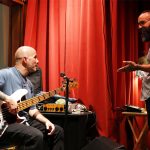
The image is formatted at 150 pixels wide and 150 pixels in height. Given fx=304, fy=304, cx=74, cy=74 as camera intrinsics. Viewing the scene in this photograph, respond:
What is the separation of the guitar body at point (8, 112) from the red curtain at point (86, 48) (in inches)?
45.7

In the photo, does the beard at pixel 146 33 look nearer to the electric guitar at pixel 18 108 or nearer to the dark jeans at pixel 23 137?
the electric guitar at pixel 18 108

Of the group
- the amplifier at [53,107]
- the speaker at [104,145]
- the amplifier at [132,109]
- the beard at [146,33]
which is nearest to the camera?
the speaker at [104,145]

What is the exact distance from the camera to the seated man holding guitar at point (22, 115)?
227 cm

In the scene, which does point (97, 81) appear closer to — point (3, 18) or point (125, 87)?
point (125, 87)

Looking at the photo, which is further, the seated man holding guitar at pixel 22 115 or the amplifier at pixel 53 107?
the amplifier at pixel 53 107

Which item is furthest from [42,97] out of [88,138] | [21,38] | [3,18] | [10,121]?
[3,18]

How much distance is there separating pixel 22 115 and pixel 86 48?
127cm

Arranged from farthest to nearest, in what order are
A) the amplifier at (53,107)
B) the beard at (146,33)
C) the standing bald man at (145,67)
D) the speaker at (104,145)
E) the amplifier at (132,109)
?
1. the amplifier at (132,109)
2. the amplifier at (53,107)
3. the beard at (146,33)
4. the standing bald man at (145,67)
5. the speaker at (104,145)

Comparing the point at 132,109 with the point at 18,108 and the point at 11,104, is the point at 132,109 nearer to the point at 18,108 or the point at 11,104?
the point at 18,108

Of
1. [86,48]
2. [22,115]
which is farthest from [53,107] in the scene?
[86,48]

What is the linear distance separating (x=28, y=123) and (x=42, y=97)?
0.87 feet

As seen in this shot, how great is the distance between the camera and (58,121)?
298 cm

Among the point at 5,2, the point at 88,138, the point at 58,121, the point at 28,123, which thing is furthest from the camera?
the point at 5,2

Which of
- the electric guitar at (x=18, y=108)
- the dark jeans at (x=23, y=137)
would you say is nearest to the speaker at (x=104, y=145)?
the dark jeans at (x=23, y=137)
